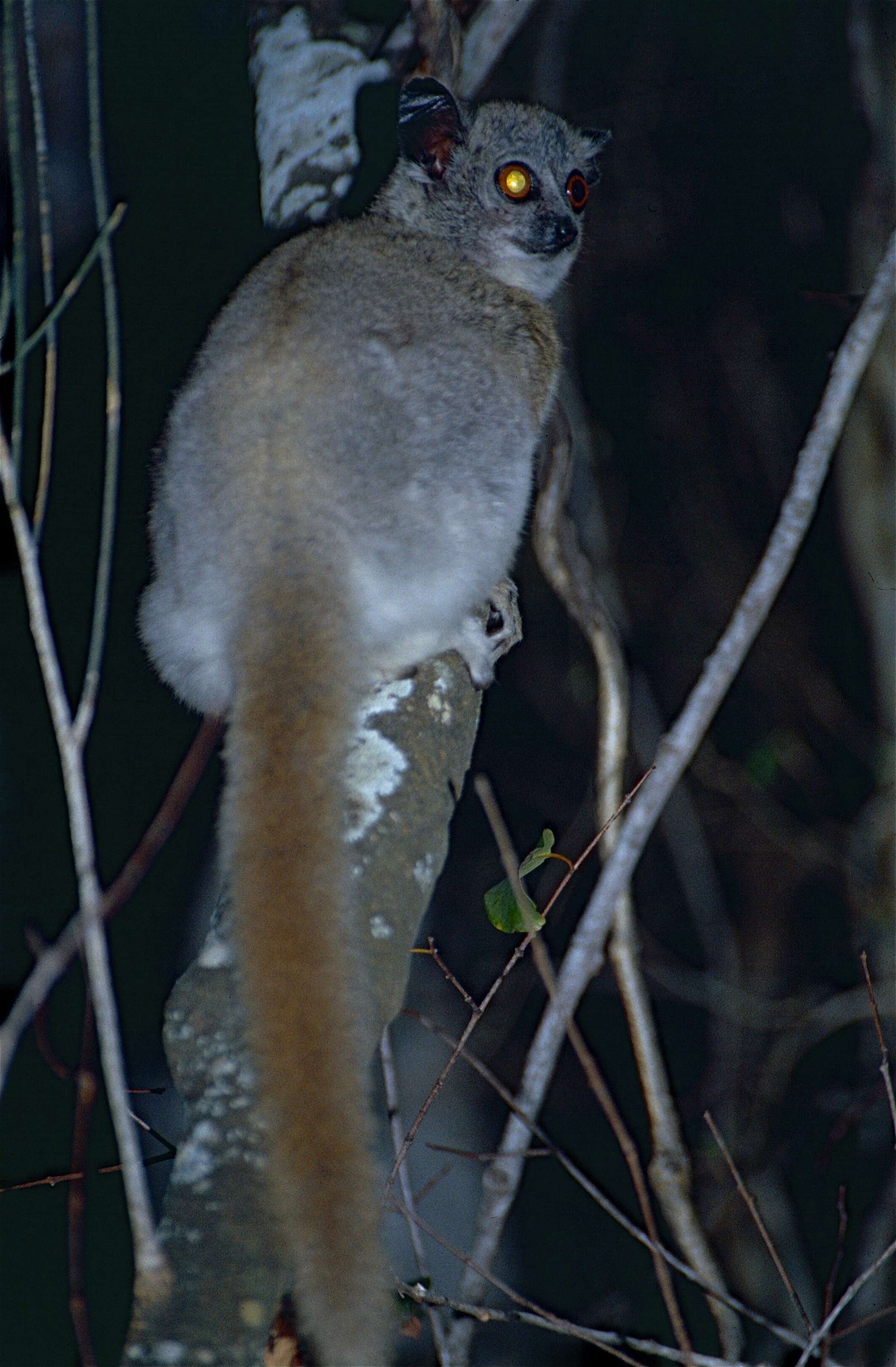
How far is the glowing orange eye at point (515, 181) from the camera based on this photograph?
3.11 m

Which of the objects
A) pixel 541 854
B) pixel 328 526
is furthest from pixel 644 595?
pixel 328 526

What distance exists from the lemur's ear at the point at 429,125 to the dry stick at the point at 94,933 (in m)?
2.04

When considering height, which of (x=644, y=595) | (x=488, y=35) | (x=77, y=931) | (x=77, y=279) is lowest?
(x=644, y=595)

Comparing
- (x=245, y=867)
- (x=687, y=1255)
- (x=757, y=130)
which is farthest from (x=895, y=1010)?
(x=757, y=130)

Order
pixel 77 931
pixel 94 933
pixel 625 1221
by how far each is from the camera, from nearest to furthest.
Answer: pixel 94 933 → pixel 77 931 → pixel 625 1221

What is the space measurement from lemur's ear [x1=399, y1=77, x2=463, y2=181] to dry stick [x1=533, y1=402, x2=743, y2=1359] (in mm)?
929

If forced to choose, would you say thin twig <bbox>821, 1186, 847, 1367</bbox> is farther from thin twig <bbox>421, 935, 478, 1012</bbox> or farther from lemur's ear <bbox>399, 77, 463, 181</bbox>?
lemur's ear <bbox>399, 77, 463, 181</bbox>

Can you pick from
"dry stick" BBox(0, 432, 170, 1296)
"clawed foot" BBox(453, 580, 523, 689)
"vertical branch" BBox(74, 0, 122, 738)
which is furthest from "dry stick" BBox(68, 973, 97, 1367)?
"clawed foot" BBox(453, 580, 523, 689)

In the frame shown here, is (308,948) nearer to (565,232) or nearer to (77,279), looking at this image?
(77,279)

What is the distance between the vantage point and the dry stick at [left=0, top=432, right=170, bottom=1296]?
44.3 inches

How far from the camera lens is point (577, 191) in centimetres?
325

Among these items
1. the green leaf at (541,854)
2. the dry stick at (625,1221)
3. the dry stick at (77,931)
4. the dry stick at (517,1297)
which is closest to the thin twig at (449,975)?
the dry stick at (625,1221)

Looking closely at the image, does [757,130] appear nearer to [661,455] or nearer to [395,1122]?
[661,455]

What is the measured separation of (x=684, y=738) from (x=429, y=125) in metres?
1.89
